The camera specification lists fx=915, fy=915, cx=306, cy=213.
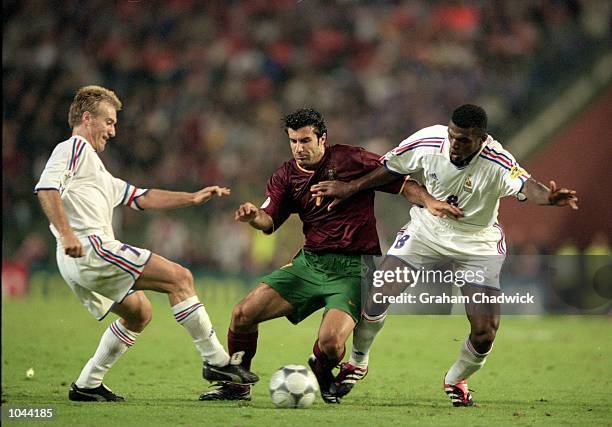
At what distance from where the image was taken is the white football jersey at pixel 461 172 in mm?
6148

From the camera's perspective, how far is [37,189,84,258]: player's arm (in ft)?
17.9

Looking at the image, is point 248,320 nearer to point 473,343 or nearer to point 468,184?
point 473,343

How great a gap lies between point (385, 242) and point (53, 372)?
6.99m

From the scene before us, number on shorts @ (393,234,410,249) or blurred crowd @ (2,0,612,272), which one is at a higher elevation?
blurred crowd @ (2,0,612,272)

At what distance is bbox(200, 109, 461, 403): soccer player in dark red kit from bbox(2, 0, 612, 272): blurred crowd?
7658 mm

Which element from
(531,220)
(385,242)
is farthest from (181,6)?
(531,220)

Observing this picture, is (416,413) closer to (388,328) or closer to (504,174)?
(504,174)

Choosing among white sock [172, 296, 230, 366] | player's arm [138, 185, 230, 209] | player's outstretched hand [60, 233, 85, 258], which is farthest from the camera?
player's arm [138, 185, 230, 209]

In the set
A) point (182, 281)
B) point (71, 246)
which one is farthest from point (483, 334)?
point (71, 246)

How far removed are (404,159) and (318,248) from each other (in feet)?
2.83

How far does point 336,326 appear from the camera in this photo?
19.6 feet

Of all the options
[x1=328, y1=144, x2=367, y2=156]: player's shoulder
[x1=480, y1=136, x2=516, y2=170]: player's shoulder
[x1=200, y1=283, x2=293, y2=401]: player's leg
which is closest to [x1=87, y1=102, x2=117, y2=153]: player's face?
[x1=200, y1=283, x2=293, y2=401]: player's leg

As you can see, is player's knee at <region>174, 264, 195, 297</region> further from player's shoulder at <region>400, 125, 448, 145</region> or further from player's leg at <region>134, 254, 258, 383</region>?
player's shoulder at <region>400, 125, 448, 145</region>

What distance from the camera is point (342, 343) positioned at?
5.98 meters
